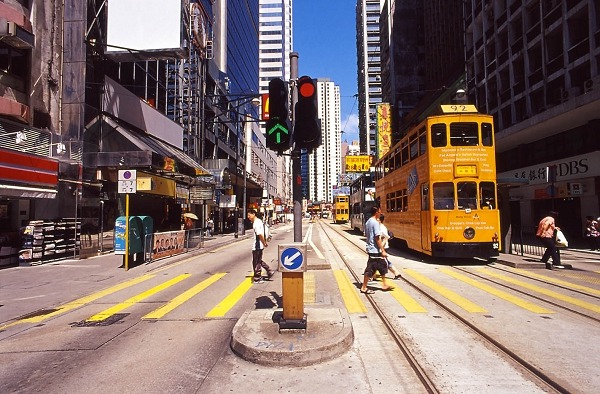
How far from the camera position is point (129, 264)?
47.4 ft

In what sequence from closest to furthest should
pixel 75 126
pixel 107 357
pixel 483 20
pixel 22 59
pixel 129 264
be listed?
pixel 107 357 < pixel 129 264 < pixel 22 59 < pixel 75 126 < pixel 483 20

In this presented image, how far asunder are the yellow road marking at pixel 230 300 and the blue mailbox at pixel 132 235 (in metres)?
5.58

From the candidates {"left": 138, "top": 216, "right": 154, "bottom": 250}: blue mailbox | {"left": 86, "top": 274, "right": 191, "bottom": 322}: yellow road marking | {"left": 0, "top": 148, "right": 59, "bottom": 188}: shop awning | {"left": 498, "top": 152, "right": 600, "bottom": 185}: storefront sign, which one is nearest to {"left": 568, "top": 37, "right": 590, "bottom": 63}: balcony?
{"left": 498, "top": 152, "right": 600, "bottom": 185}: storefront sign

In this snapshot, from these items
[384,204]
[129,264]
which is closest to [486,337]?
[129,264]

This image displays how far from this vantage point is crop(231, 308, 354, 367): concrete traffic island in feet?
15.7

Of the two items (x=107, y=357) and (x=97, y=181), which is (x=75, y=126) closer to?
(x=97, y=181)

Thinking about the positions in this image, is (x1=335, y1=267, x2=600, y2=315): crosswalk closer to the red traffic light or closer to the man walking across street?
the man walking across street

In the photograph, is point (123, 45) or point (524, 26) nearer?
point (123, 45)

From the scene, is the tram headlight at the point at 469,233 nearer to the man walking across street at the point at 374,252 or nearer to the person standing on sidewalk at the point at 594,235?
the man walking across street at the point at 374,252

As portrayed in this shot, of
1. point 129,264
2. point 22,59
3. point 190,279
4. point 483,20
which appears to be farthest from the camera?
point 483,20

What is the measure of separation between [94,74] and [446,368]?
831 inches

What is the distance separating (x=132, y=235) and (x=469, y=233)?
11611mm

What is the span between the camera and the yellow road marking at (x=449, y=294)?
7426 millimetres

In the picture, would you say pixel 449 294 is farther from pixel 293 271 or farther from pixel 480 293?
pixel 293 271
